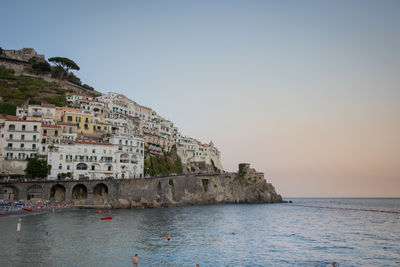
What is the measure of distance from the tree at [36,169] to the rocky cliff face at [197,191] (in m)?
15.6

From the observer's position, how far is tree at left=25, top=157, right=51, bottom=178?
6919 centimetres

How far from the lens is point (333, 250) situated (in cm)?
3706

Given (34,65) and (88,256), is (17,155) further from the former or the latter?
(34,65)

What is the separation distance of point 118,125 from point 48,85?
41.1 metres

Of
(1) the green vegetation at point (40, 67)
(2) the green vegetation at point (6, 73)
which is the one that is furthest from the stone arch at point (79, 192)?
(1) the green vegetation at point (40, 67)

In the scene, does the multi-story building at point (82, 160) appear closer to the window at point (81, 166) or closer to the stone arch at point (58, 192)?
the window at point (81, 166)

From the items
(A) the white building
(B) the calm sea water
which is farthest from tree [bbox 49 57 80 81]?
(B) the calm sea water

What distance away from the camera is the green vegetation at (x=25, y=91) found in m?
98.0

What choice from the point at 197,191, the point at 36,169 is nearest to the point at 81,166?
the point at 36,169

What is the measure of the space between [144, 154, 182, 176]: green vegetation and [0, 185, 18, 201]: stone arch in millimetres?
34314

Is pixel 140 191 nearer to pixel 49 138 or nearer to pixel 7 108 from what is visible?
pixel 49 138

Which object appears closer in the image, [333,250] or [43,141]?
[333,250]

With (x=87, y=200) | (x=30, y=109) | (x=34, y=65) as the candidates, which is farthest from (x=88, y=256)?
(x=34, y=65)

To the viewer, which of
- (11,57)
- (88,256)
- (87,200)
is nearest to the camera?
(88,256)
